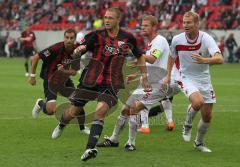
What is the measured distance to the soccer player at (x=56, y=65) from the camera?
13781 mm

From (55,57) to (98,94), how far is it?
3.47 metres

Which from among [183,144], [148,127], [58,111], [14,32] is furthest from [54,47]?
[14,32]

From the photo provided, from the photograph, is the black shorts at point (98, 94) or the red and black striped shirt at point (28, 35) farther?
the red and black striped shirt at point (28, 35)

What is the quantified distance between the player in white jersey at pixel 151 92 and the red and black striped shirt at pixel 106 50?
1.00m

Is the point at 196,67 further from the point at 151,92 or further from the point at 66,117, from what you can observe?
the point at 66,117

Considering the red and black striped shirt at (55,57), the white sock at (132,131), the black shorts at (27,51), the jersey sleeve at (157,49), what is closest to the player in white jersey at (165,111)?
the jersey sleeve at (157,49)

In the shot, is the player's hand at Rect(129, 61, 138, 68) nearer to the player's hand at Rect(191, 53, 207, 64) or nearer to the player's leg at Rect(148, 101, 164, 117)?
the player's hand at Rect(191, 53, 207, 64)

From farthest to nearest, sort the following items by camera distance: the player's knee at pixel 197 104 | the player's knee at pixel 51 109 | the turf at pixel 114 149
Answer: the player's knee at pixel 51 109 → the player's knee at pixel 197 104 → the turf at pixel 114 149

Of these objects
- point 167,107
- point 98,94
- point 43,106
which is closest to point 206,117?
point 98,94

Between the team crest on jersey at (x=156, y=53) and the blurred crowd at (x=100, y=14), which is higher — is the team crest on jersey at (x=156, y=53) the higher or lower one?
the higher one

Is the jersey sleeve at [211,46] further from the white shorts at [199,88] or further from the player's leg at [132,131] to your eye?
the player's leg at [132,131]

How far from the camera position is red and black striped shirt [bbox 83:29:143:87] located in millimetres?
10906

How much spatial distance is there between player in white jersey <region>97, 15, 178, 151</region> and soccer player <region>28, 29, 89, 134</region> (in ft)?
4.79

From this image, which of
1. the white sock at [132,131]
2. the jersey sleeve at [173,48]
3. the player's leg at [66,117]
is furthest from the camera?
the player's leg at [66,117]
